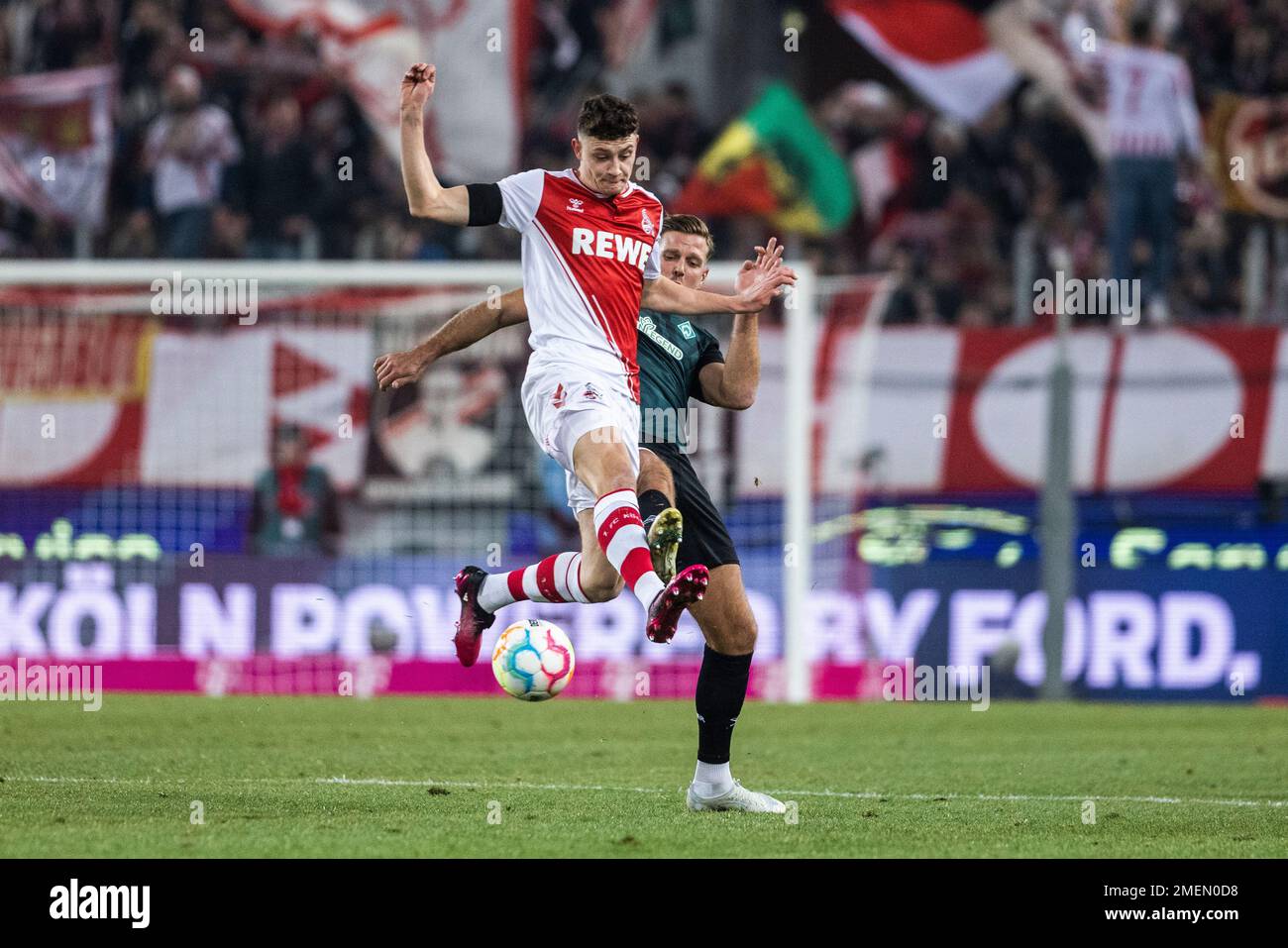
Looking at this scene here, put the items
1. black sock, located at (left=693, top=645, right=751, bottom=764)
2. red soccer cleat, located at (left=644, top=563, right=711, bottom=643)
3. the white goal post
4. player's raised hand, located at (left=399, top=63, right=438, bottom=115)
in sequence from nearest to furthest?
red soccer cleat, located at (left=644, top=563, right=711, bottom=643)
player's raised hand, located at (left=399, top=63, right=438, bottom=115)
black sock, located at (left=693, top=645, right=751, bottom=764)
the white goal post

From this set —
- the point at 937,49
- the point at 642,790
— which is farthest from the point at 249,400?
the point at 642,790

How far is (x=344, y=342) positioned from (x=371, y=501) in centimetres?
127

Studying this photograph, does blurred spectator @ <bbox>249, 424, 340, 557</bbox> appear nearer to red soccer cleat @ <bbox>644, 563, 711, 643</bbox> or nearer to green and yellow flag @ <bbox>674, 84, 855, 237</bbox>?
green and yellow flag @ <bbox>674, 84, 855, 237</bbox>

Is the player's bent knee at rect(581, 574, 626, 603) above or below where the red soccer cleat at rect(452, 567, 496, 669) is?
above

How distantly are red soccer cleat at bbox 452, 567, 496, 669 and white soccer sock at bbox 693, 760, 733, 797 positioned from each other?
1189 mm

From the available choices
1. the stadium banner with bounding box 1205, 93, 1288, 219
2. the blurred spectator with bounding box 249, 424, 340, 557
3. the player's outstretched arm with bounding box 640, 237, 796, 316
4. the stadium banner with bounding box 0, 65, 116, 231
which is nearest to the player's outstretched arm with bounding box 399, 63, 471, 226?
the player's outstretched arm with bounding box 640, 237, 796, 316

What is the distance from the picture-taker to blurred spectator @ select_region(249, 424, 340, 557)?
15.1 meters

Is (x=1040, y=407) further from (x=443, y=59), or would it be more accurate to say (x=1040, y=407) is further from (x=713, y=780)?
(x=713, y=780)

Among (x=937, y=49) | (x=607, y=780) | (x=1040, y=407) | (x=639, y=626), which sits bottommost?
(x=639, y=626)

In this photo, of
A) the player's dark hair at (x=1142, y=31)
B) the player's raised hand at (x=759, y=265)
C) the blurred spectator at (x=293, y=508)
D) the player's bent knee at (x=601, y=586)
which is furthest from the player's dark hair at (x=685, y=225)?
the player's dark hair at (x=1142, y=31)

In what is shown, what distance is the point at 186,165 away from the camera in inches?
665

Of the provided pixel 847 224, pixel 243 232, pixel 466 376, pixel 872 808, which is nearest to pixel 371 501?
pixel 466 376

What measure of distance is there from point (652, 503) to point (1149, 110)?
10.1m
